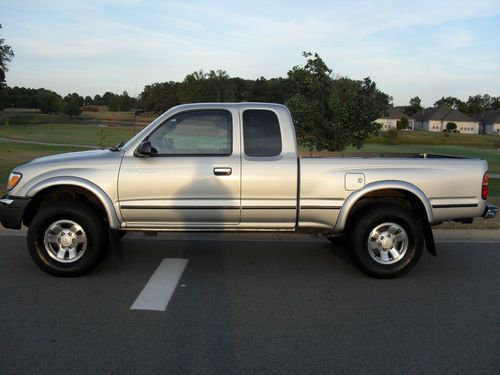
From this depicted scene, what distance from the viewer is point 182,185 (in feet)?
18.3

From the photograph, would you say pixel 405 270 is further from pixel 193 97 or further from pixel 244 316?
pixel 193 97

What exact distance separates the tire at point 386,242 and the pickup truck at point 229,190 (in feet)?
0.04

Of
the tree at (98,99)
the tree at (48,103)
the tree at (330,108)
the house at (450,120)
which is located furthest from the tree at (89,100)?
the tree at (330,108)

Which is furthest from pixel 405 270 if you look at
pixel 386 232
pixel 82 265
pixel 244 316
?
pixel 82 265

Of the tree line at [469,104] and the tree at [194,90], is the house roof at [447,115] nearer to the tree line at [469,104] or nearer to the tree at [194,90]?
the tree line at [469,104]

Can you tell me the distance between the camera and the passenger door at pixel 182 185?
559 centimetres

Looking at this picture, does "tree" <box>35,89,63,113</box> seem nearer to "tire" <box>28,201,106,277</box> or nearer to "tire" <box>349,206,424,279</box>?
"tire" <box>28,201,106,277</box>

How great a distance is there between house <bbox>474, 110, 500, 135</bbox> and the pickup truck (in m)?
111

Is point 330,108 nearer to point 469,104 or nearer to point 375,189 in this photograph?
point 375,189

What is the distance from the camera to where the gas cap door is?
5.65 meters

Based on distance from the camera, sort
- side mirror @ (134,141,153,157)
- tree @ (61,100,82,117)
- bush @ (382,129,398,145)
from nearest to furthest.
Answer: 1. side mirror @ (134,141,153,157)
2. bush @ (382,129,398,145)
3. tree @ (61,100,82,117)

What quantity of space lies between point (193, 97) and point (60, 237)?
31086mm

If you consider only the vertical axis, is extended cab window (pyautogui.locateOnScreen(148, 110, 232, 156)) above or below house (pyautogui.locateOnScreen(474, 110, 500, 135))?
below

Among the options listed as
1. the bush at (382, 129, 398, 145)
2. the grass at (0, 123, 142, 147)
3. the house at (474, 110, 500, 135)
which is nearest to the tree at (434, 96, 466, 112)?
the house at (474, 110, 500, 135)
